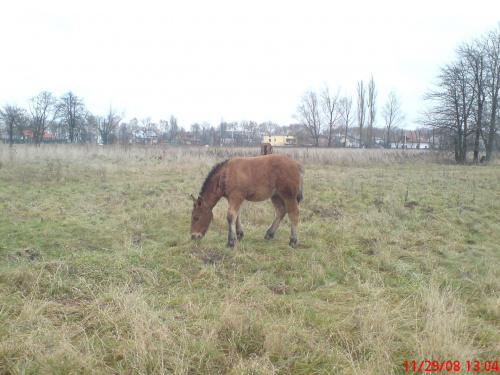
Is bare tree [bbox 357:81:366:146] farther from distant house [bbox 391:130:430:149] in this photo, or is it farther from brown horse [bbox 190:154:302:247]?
brown horse [bbox 190:154:302:247]

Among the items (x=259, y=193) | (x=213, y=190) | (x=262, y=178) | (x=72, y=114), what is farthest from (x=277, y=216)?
(x=72, y=114)

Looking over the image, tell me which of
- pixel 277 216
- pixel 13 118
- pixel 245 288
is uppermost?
pixel 13 118

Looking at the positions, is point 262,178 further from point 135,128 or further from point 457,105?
point 135,128

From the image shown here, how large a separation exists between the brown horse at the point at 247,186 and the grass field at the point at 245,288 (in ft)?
1.59

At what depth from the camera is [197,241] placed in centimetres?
599

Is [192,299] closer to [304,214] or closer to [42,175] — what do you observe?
[304,214]

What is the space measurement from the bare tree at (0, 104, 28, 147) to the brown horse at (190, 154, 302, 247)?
111 feet

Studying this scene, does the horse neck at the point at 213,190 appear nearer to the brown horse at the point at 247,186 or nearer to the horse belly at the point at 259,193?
the brown horse at the point at 247,186

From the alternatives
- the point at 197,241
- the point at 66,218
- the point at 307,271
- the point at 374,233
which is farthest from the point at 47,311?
the point at 374,233

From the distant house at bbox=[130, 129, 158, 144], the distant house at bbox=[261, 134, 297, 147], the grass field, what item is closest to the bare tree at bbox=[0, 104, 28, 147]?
the distant house at bbox=[130, 129, 158, 144]

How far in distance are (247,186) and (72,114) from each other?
45.9 m

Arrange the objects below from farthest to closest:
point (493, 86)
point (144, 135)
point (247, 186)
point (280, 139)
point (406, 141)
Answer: point (406, 141)
point (280, 139)
point (144, 135)
point (493, 86)
point (247, 186)

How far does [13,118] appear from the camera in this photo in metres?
31.3

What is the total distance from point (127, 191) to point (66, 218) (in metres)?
3.38
